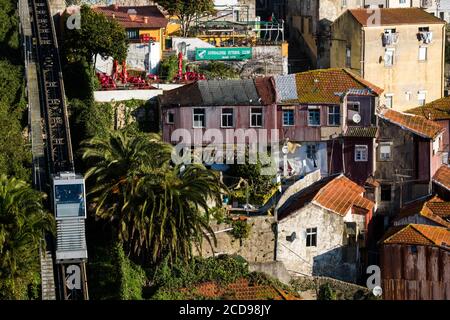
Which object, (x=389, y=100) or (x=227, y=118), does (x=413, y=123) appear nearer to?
(x=389, y=100)

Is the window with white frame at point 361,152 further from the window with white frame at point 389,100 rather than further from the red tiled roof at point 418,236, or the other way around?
Result: the window with white frame at point 389,100

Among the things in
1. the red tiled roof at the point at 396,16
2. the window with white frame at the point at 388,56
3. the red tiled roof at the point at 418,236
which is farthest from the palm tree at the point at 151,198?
the red tiled roof at the point at 396,16

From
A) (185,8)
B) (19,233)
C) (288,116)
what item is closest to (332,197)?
(288,116)

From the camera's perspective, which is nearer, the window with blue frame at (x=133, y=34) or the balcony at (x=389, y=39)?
the window with blue frame at (x=133, y=34)

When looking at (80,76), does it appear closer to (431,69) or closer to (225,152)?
(225,152)

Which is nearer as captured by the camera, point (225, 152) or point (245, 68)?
point (225, 152)
